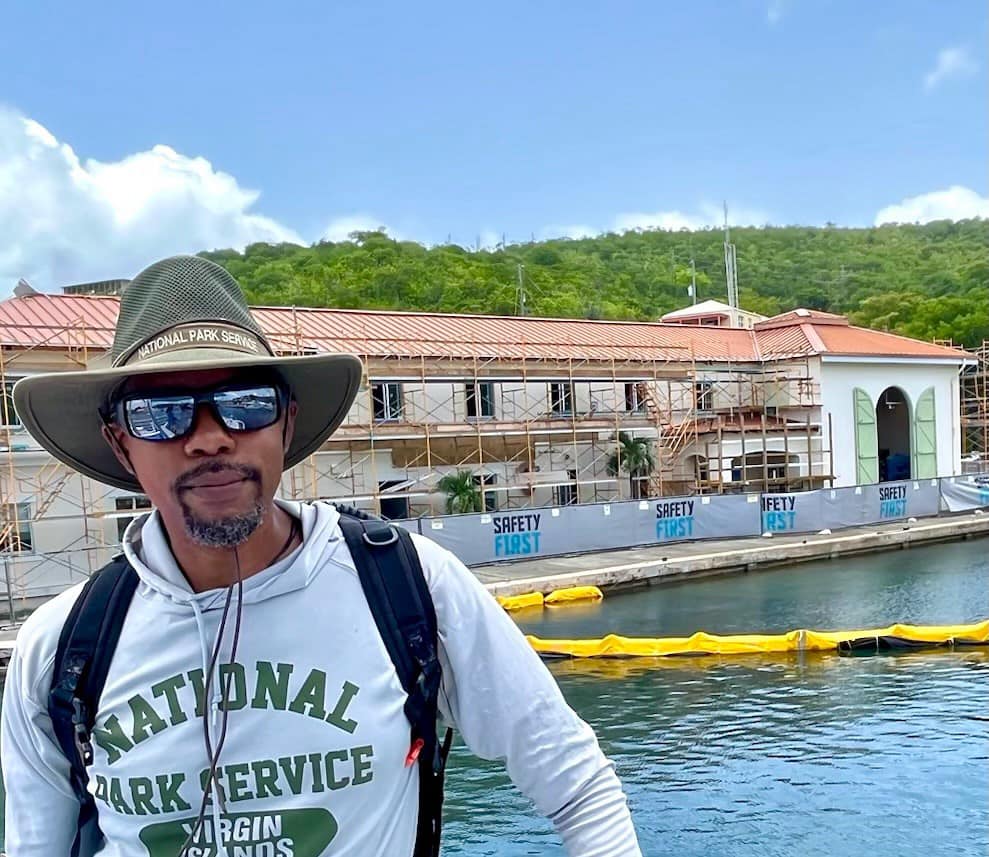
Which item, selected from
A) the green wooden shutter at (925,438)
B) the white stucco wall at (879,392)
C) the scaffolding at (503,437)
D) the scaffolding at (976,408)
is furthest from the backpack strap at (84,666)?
the scaffolding at (976,408)

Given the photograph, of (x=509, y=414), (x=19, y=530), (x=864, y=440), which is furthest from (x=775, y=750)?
(x=864, y=440)

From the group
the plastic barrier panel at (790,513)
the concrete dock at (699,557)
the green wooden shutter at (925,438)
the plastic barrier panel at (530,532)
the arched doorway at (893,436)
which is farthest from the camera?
the arched doorway at (893,436)

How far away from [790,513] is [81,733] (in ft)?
79.5

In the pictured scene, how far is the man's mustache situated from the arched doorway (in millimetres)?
39684

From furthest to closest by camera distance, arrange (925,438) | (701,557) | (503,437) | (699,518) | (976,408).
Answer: (976,408) → (925,438) → (503,437) → (699,518) → (701,557)

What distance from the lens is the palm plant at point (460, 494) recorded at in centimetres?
2455

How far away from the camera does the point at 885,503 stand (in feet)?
85.3

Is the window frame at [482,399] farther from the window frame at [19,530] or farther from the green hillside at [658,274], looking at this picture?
the green hillside at [658,274]

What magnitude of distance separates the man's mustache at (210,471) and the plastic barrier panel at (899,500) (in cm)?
2605

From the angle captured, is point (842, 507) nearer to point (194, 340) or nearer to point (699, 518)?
point (699, 518)

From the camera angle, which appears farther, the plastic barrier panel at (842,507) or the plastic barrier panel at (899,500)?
the plastic barrier panel at (899,500)

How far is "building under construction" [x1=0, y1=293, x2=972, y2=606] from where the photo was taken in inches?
762

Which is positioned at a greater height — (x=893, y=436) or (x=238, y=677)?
(x=893, y=436)

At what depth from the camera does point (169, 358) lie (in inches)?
58.6
